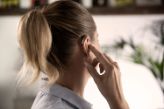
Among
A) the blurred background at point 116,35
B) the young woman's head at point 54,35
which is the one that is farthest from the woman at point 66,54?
the blurred background at point 116,35

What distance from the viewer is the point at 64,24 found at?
1.10 m

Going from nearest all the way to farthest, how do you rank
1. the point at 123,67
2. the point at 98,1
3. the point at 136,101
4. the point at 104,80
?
the point at 104,80, the point at 136,101, the point at 123,67, the point at 98,1

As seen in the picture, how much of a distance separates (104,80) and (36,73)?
255 millimetres

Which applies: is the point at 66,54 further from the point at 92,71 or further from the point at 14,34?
the point at 14,34

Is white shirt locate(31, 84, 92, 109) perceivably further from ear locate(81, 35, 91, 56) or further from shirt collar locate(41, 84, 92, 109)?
ear locate(81, 35, 91, 56)

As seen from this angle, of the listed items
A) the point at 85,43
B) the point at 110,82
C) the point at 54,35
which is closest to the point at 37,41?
the point at 54,35

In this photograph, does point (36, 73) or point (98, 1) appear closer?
point (36, 73)

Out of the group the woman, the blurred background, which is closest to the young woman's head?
Result: the woman

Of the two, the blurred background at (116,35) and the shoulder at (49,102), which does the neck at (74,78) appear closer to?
the shoulder at (49,102)

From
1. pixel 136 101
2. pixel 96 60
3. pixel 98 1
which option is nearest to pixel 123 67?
pixel 136 101

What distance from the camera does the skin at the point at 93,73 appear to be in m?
1.06

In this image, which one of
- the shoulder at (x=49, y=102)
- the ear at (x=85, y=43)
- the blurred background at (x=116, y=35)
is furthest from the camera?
the blurred background at (x=116, y=35)

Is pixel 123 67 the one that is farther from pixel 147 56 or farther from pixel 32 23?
pixel 32 23

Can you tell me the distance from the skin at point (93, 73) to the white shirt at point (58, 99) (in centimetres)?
4
